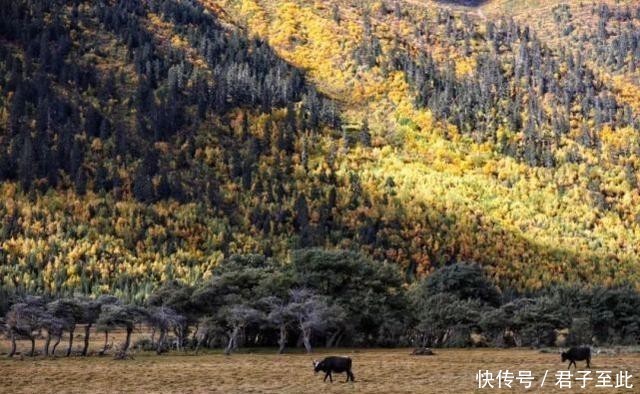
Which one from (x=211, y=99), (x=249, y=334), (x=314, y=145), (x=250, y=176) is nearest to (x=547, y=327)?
(x=249, y=334)

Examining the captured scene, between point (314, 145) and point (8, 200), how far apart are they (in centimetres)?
7369

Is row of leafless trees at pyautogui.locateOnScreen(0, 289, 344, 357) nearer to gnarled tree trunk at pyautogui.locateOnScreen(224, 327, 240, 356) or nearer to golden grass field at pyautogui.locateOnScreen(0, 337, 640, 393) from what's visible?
gnarled tree trunk at pyautogui.locateOnScreen(224, 327, 240, 356)

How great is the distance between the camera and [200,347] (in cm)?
8206

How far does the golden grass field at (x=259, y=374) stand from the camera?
39.9 meters

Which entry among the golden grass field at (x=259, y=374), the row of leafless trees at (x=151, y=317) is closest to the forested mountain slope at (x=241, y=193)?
the row of leafless trees at (x=151, y=317)

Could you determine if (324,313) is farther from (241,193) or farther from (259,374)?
(241,193)

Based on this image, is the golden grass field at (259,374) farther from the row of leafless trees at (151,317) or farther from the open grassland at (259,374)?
the row of leafless trees at (151,317)

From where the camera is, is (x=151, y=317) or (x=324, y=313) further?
(x=324, y=313)

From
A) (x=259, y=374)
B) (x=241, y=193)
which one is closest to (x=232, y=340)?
(x=259, y=374)

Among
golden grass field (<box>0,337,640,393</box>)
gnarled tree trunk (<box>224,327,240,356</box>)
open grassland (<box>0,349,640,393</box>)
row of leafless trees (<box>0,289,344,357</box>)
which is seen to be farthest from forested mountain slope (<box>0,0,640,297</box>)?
open grassland (<box>0,349,640,393</box>)

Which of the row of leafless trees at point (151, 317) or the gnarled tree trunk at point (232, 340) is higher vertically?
the row of leafless trees at point (151, 317)

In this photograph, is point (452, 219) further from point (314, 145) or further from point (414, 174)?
point (314, 145)

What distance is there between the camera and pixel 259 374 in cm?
4828

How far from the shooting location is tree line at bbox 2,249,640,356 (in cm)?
7100
